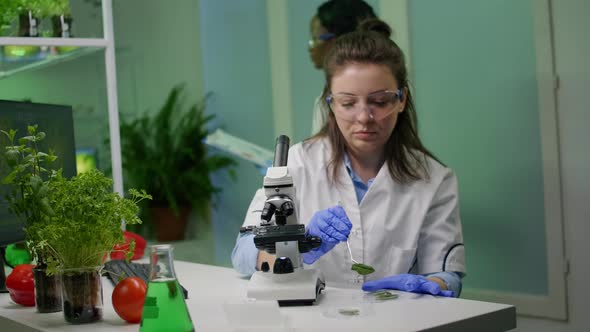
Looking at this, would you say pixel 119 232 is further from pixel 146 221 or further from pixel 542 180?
pixel 146 221

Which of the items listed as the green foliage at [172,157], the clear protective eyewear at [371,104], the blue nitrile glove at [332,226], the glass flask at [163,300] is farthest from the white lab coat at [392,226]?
the green foliage at [172,157]

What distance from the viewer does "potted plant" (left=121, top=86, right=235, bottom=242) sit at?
14.8ft

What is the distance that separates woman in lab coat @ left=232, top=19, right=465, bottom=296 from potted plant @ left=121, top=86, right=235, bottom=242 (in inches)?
99.8

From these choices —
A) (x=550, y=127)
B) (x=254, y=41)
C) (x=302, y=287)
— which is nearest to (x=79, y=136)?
(x=302, y=287)

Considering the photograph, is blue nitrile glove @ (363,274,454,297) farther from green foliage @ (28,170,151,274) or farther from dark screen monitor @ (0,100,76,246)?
dark screen monitor @ (0,100,76,246)

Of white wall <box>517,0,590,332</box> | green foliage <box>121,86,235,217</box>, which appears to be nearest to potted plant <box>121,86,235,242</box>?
green foliage <box>121,86,235,217</box>

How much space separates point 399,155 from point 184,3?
3.08 meters

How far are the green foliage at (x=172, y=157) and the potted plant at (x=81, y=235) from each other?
308 cm

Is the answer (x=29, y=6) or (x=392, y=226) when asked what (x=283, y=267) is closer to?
(x=392, y=226)

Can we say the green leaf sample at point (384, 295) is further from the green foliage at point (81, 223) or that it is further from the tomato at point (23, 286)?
the tomato at point (23, 286)

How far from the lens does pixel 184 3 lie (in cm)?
476

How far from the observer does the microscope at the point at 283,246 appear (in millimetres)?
1445

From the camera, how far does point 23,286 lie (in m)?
1.55

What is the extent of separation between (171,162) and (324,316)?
3331 millimetres
